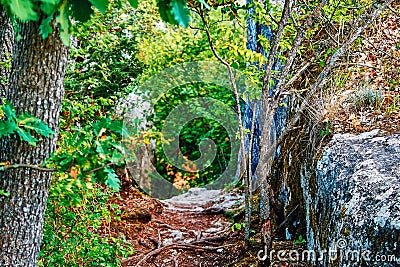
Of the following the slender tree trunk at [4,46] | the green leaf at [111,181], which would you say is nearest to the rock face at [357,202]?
the green leaf at [111,181]

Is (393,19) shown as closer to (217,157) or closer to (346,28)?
(346,28)

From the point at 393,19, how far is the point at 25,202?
3.82 m

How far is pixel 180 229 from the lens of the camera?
5770 millimetres

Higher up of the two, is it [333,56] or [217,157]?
[333,56]

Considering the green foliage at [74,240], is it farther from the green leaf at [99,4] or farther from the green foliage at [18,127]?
the green leaf at [99,4]

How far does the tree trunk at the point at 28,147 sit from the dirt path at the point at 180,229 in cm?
193

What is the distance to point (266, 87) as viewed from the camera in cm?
345

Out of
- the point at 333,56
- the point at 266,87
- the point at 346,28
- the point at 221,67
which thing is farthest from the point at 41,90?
the point at 221,67

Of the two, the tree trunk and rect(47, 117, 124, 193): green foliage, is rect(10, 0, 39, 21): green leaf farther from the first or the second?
the tree trunk

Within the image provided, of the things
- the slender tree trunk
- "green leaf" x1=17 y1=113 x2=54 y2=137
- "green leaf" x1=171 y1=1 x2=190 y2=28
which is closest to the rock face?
"green leaf" x1=171 y1=1 x2=190 y2=28

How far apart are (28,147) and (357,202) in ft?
5.35

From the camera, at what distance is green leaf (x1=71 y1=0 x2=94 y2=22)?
4.10ft

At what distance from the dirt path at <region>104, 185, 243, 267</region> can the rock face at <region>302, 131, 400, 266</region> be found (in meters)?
1.49

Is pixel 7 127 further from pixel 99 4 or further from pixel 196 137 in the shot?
pixel 196 137
